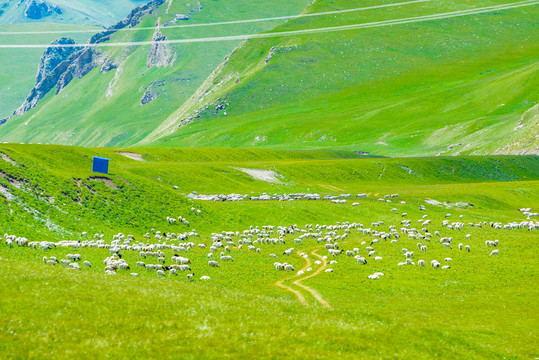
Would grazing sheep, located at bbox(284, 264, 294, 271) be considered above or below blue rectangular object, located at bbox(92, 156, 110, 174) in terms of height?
below

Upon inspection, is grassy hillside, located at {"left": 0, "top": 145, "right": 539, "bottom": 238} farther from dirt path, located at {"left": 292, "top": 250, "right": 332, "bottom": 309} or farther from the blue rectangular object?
dirt path, located at {"left": 292, "top": 250, "right": 332, "bottom": 309}

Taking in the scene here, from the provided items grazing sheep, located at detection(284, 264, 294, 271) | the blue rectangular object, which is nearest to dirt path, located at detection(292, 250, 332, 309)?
grazing sheep, located at detection(284, 264, 294, 271)

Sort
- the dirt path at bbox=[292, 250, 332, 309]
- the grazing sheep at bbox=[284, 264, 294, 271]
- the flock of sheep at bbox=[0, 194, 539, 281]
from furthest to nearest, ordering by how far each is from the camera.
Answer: the grazing sheep at bbox=[284, 264, 294, 271] < the flock of sheep at bbox=[0, 194, 539, 281] < the dirt path at bbox=[292, 250, 332, 309]

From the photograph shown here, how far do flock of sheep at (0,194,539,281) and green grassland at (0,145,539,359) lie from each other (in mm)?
815

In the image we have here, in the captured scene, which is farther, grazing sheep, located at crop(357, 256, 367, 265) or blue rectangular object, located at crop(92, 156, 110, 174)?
blue rectangular object, located at crop(92, 156, 110, 174)

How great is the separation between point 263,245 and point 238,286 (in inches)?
874

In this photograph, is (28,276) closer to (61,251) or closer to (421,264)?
(61,251)

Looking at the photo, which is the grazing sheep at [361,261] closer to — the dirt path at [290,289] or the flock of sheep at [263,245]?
the flock of sheep at [263,245]

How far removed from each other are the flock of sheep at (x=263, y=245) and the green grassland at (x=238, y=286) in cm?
81

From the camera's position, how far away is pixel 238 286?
41281 millimetres

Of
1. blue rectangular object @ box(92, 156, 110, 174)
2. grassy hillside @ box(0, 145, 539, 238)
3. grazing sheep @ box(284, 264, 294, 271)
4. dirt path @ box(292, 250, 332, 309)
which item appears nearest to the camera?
dirt path @ box(292, 250, 332, 309)

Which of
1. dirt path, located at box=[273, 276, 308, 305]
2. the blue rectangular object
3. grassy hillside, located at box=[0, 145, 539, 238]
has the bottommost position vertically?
grassy hillside, located at box=[0, 145, 539, 238]

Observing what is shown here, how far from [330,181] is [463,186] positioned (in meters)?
31.8

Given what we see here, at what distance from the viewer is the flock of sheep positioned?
4431cm
